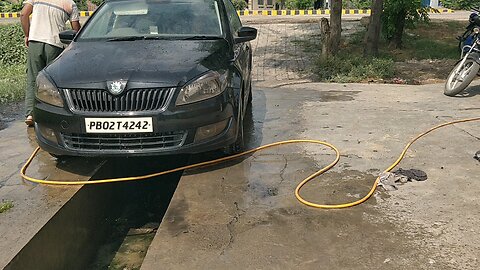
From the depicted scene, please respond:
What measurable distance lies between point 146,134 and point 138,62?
26.0 inches

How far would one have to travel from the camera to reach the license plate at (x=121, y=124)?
12.5 feet

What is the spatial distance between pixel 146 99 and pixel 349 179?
69.9 inches

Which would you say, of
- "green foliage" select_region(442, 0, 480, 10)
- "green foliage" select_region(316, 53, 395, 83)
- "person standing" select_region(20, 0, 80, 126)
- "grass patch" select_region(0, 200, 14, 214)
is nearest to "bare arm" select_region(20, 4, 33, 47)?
"person standing" select_region(20, 0, 80, 126)

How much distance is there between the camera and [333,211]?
3.53m

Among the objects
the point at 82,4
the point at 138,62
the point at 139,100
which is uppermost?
the point at 138,62

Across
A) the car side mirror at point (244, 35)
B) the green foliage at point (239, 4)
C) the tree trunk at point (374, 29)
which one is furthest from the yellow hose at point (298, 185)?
the green foliage at point (239, 4)

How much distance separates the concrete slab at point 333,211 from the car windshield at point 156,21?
128cm

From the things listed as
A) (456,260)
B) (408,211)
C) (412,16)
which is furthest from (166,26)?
(412,16)

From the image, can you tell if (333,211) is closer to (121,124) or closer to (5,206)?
(121,124)

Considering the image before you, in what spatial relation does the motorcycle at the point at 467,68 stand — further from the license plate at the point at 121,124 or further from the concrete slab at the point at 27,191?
the concrete slab at the point at 27,191

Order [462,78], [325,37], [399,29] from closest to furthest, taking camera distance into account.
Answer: [462,78] < [325,37] < [399,29]

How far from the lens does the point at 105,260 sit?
421 cm

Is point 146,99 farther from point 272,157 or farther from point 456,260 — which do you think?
point 456,260

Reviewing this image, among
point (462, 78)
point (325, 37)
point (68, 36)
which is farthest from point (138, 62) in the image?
point (325, 37)
